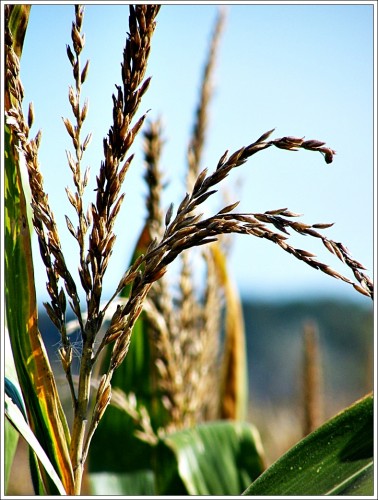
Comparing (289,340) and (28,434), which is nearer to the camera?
(28,434)

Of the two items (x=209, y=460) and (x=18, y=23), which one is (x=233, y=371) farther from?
(x=18, y=23)

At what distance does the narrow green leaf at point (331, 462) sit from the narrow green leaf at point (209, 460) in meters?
0.43

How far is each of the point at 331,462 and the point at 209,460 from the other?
1.83 ft

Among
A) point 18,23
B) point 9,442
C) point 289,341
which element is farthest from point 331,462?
point 289,341

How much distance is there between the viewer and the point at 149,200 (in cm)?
119

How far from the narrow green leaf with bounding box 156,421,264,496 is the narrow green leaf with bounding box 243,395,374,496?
431 millimetres

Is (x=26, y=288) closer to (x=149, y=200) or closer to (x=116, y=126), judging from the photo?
(x=116, y=126)

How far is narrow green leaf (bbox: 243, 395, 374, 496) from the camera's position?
2.15 feet

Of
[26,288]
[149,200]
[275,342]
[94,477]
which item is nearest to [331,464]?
[26,288]

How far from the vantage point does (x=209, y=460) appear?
1.18 metres

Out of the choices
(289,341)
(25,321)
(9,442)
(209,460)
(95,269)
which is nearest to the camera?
(95,269)

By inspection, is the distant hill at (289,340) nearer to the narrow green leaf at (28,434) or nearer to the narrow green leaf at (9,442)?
the narrow green leaf at (9,442)

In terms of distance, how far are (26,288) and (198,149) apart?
3.01 feet

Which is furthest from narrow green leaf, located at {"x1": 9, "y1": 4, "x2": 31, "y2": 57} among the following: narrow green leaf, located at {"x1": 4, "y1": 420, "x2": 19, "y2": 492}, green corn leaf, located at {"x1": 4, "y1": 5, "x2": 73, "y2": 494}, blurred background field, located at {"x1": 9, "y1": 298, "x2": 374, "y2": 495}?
blurred background field, located at {"x1": 9, "y1": 298, "x2": 374, "y2": 495}
